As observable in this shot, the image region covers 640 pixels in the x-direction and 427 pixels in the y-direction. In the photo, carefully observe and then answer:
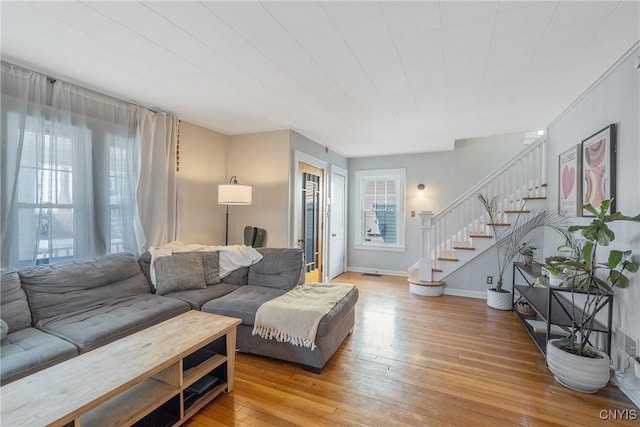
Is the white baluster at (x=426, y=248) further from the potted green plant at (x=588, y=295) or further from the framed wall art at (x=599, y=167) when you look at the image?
the potted green plant at (x=588, y=295)

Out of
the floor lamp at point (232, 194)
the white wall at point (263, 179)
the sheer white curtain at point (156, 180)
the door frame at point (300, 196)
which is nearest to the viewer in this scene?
the sheer white curtain at point (156, 180)

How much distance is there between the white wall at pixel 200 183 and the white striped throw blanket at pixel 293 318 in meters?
1.93

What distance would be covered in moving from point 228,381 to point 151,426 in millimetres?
525

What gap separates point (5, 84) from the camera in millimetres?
2240

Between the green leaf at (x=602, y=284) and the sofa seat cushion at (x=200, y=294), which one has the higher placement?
the green leaf at (x=602, y=284)

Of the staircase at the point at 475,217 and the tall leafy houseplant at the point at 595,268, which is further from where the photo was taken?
the staircase at the point at 475,217

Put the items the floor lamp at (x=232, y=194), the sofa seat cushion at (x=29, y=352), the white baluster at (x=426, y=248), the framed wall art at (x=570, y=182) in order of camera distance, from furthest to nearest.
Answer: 1. the white baluster at (x=426, y=248)
2. the floor lamp at (x=232, y=194)
3. the framed wall art at (x=570, y=182)
4. the sofa seat cushion at (x=29, y=352)

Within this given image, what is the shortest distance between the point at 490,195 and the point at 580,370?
2.99 meters

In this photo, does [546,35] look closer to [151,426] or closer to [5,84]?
[151,426]

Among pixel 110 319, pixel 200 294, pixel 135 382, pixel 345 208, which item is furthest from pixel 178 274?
pixel 345 208

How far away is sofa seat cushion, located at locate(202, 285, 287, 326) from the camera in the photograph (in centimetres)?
254

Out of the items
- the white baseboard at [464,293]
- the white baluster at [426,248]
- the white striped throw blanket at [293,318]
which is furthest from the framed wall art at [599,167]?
the white striped throw blanket at [293,318]

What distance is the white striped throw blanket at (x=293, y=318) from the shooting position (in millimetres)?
2285

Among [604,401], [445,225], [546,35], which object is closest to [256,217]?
[445,225]
